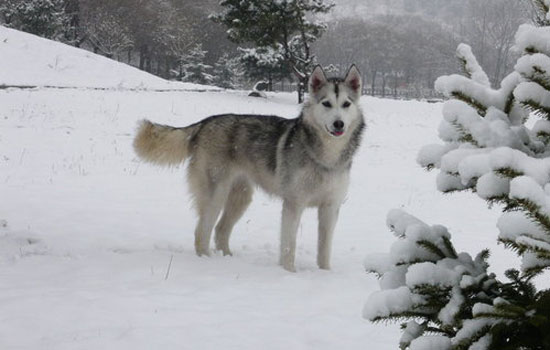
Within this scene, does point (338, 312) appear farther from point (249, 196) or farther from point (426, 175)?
point (426, 175)

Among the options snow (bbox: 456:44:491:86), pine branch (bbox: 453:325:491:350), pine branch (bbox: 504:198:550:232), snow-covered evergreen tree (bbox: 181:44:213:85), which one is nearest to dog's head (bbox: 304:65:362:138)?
snow (bbox: 456:44:491:86)

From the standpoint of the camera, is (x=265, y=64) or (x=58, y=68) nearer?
(x=58, y=68)

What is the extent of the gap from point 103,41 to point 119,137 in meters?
37.4

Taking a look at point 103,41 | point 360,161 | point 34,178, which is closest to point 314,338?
point 34,178

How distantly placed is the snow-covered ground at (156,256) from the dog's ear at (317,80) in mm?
1916

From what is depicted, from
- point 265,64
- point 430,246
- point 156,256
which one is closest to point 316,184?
point 156,256

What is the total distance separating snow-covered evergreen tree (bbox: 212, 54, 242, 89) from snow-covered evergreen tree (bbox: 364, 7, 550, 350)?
2135 inches

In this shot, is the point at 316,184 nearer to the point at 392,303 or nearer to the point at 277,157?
the point at 277,157

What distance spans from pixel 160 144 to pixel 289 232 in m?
1.76

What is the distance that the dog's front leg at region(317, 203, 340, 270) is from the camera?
5426 mm

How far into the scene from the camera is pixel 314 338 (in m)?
3.38

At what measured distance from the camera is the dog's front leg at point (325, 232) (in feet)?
17.8

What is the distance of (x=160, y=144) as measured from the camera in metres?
5.67

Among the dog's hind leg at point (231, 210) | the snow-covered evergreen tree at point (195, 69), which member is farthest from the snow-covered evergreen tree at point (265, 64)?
the dog's hind leg at point (231, 210)
